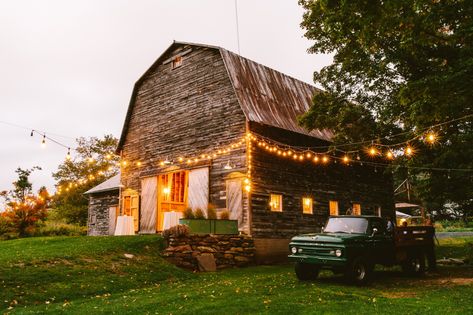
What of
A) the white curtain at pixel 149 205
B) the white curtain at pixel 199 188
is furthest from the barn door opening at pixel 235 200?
the white curtain at pixel 149 205

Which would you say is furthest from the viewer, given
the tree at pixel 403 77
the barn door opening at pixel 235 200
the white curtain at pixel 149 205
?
the white curtain at pixel 149 205

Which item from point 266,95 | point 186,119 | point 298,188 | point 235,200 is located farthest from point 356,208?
point 186,119

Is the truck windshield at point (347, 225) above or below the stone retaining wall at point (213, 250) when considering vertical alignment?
above

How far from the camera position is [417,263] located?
42.6ft

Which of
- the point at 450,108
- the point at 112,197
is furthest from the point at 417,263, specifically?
the point at 112,197

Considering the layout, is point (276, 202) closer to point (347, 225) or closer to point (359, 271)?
point (347, 225)

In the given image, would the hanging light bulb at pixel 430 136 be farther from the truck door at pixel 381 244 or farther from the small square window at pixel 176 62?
the small square window at pixel 176 62

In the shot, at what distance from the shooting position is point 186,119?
1984cm

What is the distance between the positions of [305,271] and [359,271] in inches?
58.7

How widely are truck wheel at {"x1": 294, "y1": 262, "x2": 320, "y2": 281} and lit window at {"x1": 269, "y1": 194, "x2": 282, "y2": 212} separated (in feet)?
20.7

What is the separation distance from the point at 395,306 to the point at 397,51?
1171 cm

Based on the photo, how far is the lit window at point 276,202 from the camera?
58.0ft

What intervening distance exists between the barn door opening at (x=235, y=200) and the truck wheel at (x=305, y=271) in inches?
207

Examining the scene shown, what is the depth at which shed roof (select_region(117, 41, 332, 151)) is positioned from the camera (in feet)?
58.2
